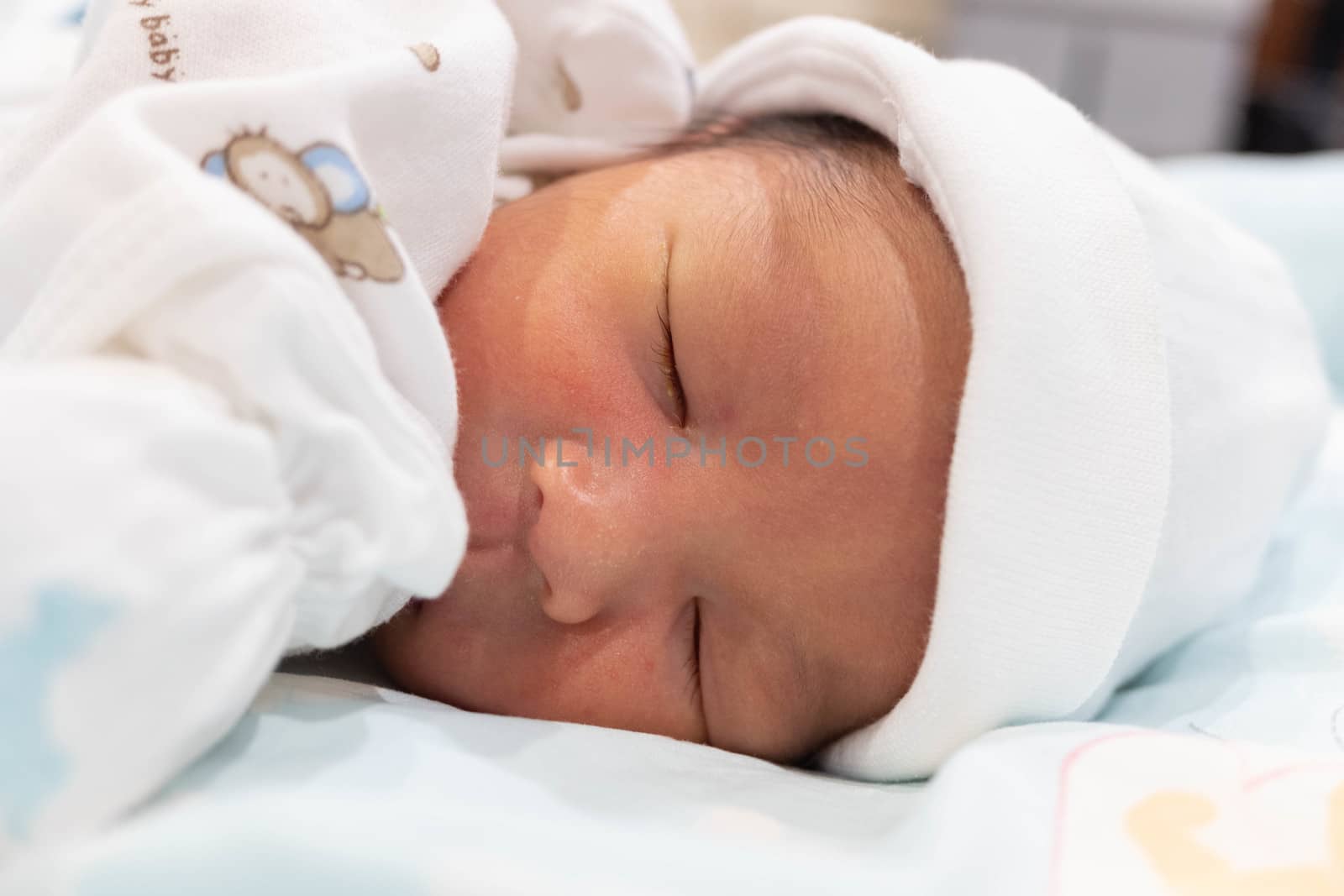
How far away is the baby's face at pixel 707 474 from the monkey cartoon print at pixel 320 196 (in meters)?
0.15

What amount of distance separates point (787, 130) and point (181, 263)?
597 millimetres

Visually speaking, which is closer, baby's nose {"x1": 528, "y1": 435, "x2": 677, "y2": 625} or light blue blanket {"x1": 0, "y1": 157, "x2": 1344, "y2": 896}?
light blue blanket {"x1": 0, "y1": 157, "x2": 1344, "y2": 896}

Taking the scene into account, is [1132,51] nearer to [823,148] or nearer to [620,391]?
[823,148]

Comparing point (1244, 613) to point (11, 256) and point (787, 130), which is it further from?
point (11, 256)

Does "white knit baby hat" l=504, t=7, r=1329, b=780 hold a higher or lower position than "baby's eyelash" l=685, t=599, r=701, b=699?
higher

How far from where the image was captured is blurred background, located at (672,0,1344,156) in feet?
10.4

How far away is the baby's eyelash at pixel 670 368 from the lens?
0.78 metres

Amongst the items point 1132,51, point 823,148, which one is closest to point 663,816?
point 823,148

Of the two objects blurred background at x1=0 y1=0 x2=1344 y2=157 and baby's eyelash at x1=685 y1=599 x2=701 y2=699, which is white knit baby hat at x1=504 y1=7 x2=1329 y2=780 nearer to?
baby's eyelash at x1=685 y1=599 x2=701 y2=699

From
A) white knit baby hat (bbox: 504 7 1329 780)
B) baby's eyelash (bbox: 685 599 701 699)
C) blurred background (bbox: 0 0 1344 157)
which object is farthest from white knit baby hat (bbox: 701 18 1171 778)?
blurred background (bbox: 0 0 1344 157)

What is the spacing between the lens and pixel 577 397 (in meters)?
0.76

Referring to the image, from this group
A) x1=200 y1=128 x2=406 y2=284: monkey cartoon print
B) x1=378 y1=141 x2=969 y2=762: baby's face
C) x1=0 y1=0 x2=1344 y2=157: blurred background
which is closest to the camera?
x1=200 y1=128 x2=406 y2=284: monkey cartoon print

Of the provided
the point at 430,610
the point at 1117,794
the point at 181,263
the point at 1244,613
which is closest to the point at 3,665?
the point at 181,263

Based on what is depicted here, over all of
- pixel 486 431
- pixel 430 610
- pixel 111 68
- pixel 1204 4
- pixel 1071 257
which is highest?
pixel 111 68
